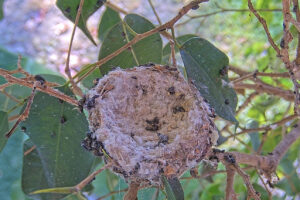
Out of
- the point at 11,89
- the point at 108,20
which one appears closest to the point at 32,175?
the point at 11,89

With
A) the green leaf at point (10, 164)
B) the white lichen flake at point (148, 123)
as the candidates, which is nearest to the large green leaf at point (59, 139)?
the white lichen flake at point (148, 123)

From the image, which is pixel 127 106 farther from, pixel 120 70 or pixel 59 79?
pixel 59 79

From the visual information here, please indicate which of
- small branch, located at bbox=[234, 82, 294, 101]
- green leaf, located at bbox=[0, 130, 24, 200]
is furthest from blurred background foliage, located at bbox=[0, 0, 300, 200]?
small branch, located at bbox=[234, 82, 294, 101]

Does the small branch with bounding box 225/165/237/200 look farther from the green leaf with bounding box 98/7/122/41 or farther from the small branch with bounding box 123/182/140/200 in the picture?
the green leaf with bounding box 98/7/122/41

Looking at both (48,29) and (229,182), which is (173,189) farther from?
(48,29)

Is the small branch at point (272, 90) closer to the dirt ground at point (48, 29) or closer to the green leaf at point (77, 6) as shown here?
the green leaf at point (77, 6)
